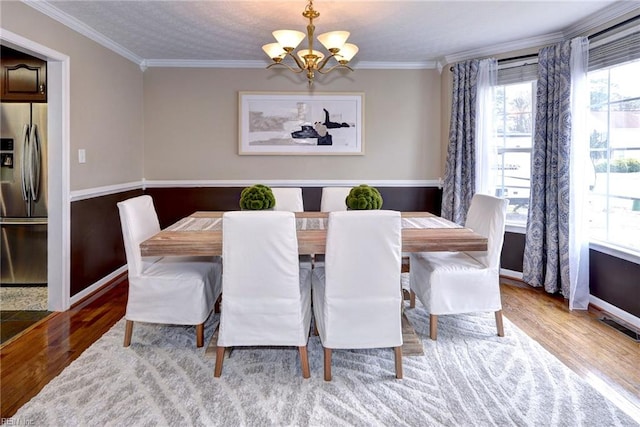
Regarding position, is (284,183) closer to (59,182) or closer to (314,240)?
(59,182)

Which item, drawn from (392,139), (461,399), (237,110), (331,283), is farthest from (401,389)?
(237,110)

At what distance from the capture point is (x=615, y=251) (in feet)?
10.4

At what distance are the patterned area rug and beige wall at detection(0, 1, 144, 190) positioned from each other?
40.9 inches

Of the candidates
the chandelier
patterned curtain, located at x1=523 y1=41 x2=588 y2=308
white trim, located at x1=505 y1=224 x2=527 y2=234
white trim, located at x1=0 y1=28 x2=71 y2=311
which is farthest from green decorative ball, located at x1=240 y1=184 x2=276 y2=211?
white trim, located at x1=505 y1=224 x2=527 y2=234

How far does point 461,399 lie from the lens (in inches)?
79.4

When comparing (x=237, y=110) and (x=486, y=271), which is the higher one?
(x=237, y=110)

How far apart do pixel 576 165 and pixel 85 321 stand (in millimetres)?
4138

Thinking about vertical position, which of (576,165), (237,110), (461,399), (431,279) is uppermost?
(237,110)

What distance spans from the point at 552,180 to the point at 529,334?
5.01 ft

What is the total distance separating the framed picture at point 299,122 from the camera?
468 cm

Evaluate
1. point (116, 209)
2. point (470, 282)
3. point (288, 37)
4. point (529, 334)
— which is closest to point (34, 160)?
point (116, 209)

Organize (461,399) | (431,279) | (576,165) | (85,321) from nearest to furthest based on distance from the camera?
(461,399), (431,279), (85,321), (576,165)

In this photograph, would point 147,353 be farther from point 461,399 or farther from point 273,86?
point 273,86

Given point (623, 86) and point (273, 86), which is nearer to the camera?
point (623, 86)
